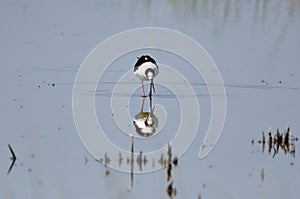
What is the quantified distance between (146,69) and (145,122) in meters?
0.86

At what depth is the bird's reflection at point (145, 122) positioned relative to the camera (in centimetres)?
718

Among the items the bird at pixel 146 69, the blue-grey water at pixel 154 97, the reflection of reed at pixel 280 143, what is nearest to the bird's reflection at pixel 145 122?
the blue-grey water at pixel 154 97

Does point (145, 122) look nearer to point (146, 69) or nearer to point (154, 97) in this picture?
point (154, 97)

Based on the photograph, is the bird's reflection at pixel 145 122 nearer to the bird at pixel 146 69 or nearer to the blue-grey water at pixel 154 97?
the blue-grey water at pixel 154 97

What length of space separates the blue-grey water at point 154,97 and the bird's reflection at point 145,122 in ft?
0.36

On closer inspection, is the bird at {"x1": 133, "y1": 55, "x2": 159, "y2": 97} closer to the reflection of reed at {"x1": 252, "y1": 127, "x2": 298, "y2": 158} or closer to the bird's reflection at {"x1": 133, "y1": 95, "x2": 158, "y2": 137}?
the bird's reflection at {"x1": 133, "y1": 95, "x2": 158, "y2": 137}

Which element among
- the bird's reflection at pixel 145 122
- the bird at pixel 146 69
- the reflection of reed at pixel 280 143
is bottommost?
the reflection of reed at pixel 280 143

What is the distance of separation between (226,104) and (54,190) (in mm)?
2588

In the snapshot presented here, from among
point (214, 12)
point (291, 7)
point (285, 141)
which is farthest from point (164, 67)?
point (291, 7)

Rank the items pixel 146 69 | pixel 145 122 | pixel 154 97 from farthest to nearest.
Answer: pixel 146 69
pixel 154 97
pixel 145 122

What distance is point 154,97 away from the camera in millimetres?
8047

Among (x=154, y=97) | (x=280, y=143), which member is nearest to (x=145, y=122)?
(x=154, y=97)

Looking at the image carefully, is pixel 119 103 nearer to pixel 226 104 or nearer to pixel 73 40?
pixel 226 104

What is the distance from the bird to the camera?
8180 millimetres
